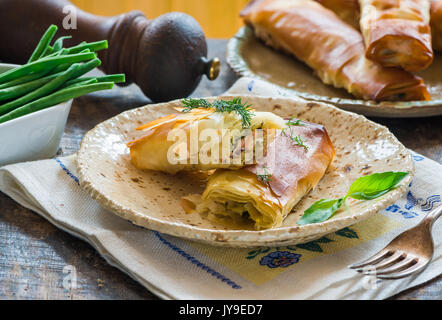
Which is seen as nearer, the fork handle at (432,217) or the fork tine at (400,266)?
the fork tine at (400,266)

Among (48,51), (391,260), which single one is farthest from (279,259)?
(48,51)

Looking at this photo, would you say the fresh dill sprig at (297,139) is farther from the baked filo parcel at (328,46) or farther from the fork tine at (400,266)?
the baked filo parcel at (328,46)

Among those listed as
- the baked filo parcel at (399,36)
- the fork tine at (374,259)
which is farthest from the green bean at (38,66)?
the baked filo parcel at (399,36)

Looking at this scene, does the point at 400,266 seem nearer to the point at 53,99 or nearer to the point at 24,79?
the point at 53,99

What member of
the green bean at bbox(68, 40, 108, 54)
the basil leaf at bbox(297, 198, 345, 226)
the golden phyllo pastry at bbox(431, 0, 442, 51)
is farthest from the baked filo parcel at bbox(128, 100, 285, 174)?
the golden phyllo pastry at bbox(431, 0, 442, 51)
